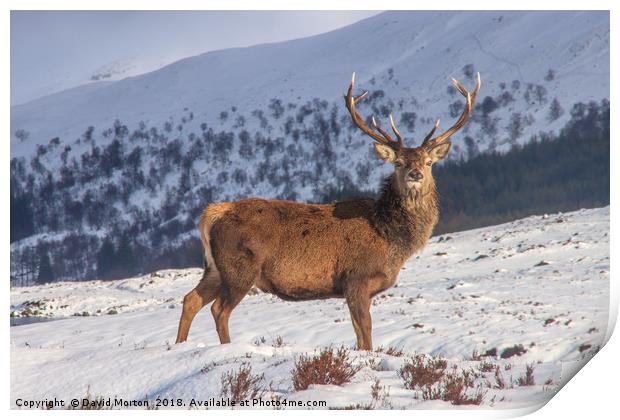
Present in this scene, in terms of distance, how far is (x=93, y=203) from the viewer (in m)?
18.7

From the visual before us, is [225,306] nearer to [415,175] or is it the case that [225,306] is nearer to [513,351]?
[415,175]

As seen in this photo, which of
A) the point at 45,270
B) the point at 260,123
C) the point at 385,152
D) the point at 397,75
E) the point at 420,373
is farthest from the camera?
the point at 260,123

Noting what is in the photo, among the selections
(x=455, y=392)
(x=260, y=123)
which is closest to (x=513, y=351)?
(x=455, y=392)

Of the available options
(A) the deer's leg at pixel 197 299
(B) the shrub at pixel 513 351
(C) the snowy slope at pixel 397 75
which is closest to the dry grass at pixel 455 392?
(A) the deer's leg at pixel 197 299

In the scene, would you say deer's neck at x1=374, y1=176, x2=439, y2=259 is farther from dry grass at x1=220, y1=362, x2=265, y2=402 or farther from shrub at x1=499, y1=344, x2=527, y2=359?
shrub at x1=499, y1=344, x2=527, y2=359

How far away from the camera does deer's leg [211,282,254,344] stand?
27.1 ft

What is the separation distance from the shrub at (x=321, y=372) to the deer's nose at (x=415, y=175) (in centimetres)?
250

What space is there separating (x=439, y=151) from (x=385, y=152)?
0.58 meters

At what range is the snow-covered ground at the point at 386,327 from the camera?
6953mm

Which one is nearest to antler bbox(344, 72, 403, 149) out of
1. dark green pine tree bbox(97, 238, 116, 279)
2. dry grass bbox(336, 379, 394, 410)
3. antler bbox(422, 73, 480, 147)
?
antler bbox(422, 73, 480, 147)

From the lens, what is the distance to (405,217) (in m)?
9.08

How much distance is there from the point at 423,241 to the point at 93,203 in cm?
1132

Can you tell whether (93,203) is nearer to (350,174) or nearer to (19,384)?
(350,174)

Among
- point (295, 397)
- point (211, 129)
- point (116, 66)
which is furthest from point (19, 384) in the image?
point (211, 129)
